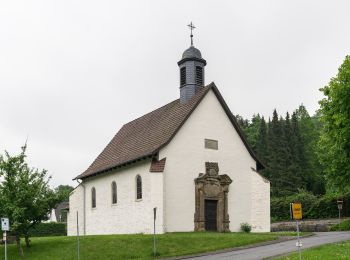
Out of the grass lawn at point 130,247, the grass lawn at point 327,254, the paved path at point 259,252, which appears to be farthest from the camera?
the grass lawn at point 130,247

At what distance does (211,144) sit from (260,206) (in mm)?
5543

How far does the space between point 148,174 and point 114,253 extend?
339 inches

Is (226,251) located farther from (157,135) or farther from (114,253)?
(157,135)

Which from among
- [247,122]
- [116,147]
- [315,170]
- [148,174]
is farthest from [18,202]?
[247,122]

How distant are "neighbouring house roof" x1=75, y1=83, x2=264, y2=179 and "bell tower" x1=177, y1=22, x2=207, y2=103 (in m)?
0.82

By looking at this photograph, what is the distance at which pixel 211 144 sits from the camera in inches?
1361

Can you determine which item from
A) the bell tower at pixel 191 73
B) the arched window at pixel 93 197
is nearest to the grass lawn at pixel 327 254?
the bell tower at pixel 191 73

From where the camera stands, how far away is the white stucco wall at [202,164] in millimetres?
32500

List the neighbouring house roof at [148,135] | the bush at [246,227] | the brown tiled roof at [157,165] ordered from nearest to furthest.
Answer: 1. the brown tiled roof at [157,165]
2. the neighbouring house roof at [148,135]
3. the bush at [246,227]

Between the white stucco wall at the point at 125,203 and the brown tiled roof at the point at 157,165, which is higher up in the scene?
the brown tiled roof at the point at 157,165

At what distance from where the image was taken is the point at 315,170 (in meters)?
83.8

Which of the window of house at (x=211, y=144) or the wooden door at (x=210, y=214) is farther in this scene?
the window of house at (x=211, y=144)

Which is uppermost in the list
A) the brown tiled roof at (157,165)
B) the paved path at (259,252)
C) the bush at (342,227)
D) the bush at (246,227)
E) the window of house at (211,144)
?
the window of house at (211,144)

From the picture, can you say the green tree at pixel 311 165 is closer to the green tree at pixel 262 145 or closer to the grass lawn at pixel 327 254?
the green tree at pixel 262 145
